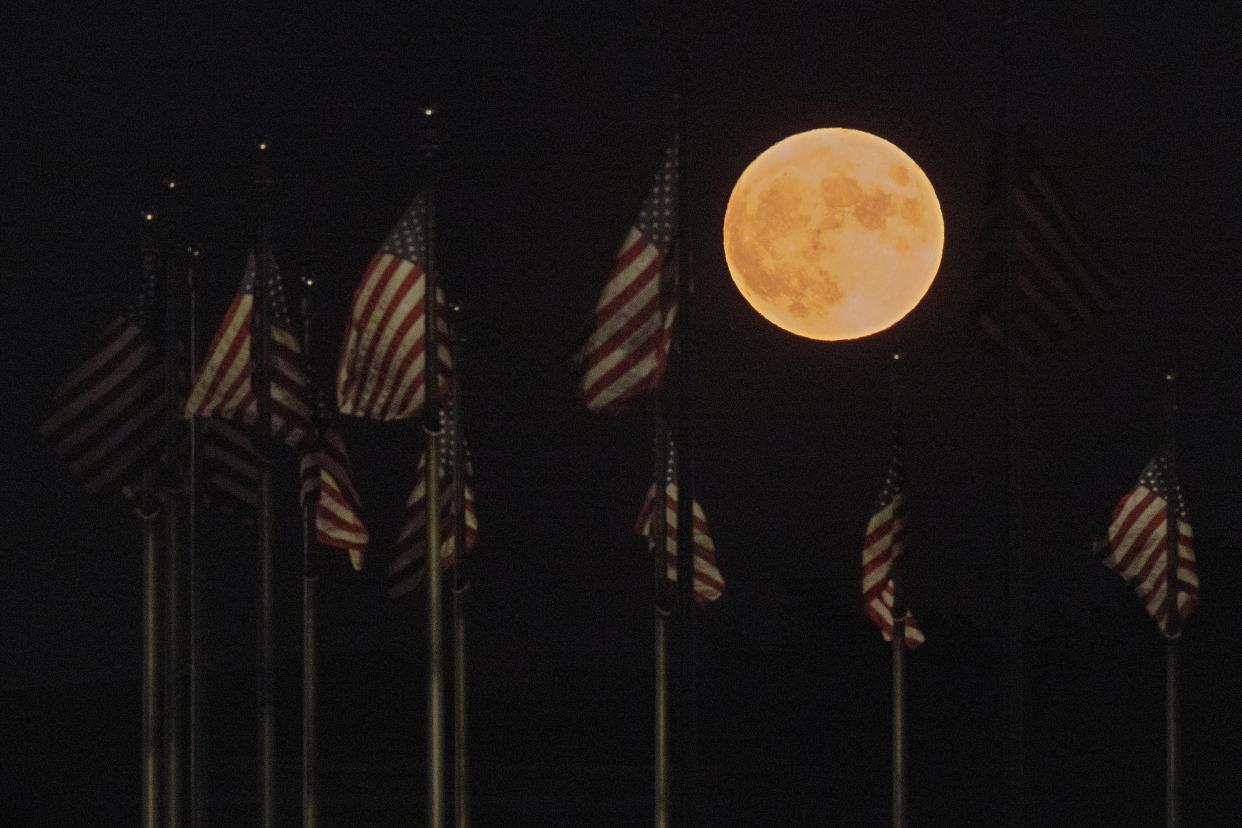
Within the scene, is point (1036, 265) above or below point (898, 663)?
above

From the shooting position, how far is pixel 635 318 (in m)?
24.0

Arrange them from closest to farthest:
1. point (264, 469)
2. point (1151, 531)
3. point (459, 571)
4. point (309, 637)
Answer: point (264, 469) → point (459, 571) → point (309, 637) → point (1151, 531)

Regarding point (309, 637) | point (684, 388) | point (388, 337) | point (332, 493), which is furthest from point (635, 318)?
point (309, 637)

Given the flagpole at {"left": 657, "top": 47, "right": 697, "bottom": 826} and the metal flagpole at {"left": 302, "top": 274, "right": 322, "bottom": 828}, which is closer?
the flagpole at {"left": 657, "top": 47, "right": 697, "bottom": 826}

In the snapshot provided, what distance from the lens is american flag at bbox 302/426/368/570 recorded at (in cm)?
3080

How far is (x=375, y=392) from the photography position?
2631cm

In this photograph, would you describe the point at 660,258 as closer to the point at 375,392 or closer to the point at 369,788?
the point at 375,392

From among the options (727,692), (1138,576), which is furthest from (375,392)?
(727,692)

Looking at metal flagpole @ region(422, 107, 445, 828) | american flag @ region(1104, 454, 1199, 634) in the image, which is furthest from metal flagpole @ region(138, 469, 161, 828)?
american flag @ region(1104, 454, 1199, 634)

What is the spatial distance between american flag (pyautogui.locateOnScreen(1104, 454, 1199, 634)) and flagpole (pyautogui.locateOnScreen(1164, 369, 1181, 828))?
4 cm

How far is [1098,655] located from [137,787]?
42657mm

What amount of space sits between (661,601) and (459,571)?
4.37m

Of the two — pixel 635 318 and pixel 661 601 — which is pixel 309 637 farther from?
pixel 635 318

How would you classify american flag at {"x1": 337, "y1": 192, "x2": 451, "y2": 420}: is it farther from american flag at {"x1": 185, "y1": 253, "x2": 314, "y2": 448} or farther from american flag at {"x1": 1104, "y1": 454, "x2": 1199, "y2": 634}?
american flag at {"x1": 1104, "y1": 454, "x2": 1199, "y2": 634}
